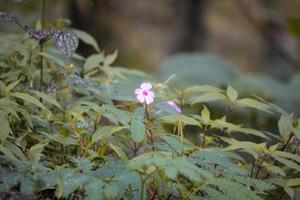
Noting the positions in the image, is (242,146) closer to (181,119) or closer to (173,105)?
(181,119)

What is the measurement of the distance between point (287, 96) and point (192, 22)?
5.94ft

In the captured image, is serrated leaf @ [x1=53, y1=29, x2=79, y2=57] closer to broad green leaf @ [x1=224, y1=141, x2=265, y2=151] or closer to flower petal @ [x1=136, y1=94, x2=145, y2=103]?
flower petal @ [x1=136, y1=94, x2=145, y2=103]

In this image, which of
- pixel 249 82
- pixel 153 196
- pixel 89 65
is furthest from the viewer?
pixel 249 82

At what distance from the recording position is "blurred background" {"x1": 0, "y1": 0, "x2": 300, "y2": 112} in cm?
418

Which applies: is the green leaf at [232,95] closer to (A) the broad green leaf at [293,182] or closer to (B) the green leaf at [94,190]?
(A) the broad green leaf at [293,182]

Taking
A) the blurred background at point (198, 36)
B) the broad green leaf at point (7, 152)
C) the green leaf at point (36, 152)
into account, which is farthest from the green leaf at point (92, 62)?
the blurred background at point (198, 36)

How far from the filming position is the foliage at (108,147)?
4.00ft

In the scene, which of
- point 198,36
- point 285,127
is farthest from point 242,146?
point 198,36

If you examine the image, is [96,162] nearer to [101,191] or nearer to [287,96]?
[101,191]

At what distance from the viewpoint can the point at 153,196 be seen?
1.35 meters

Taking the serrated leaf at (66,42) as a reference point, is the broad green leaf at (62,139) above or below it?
below

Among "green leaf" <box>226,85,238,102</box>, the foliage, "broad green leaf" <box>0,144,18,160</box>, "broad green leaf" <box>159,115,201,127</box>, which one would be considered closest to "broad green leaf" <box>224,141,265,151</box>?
the foliage

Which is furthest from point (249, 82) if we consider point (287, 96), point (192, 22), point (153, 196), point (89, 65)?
point (153, 196)

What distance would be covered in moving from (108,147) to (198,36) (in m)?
4.45
